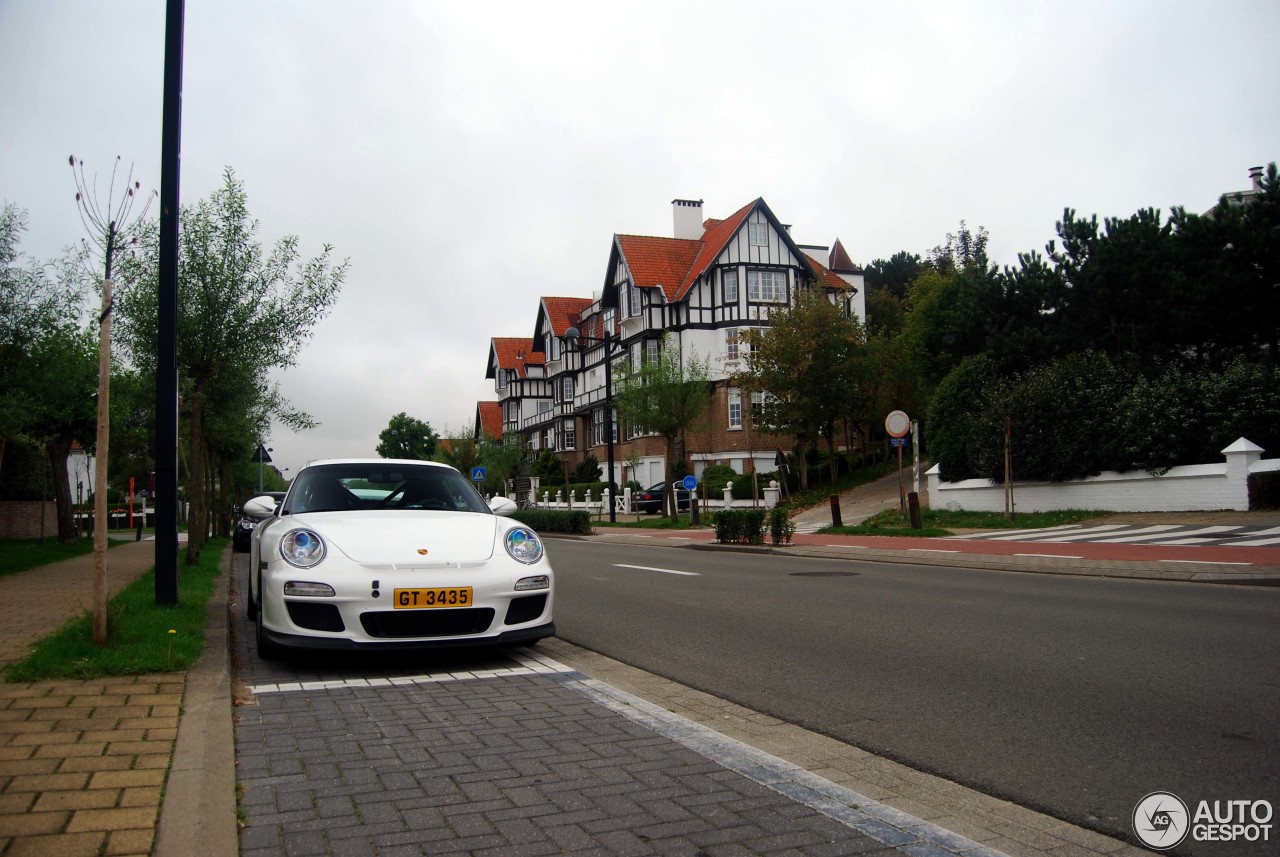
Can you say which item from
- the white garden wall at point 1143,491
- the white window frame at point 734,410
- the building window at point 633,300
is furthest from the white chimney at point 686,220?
the white garden wall at point 1143,491

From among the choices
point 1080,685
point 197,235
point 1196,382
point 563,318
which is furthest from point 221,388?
point 563,318

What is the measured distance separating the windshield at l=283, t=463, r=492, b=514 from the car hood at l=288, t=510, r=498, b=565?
310 millimetres

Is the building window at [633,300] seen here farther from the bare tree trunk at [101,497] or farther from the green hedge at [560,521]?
the bare tree trunk at [101,497]

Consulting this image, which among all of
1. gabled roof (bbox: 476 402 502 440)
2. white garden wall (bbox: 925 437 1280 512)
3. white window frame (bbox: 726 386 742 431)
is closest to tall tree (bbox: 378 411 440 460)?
gabled roof (bbox: 476 402 502 440)

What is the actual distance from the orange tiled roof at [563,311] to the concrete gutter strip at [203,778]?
2439 inches

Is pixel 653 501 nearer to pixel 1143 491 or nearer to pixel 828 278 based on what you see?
pixel 828 278

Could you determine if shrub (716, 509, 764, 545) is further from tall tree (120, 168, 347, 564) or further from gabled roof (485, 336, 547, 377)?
gabled roof (485, 336, 547, 377)

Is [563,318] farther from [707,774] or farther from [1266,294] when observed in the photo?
[707,774]

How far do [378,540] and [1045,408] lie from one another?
22.7 metres

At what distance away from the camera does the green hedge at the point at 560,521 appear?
31.1 m

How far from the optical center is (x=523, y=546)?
23.5 ft

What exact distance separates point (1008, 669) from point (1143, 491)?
62.1 feet

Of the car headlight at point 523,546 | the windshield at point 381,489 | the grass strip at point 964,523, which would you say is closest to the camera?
the car headlight at point 523,546

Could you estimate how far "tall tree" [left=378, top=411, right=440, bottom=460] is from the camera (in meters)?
136
